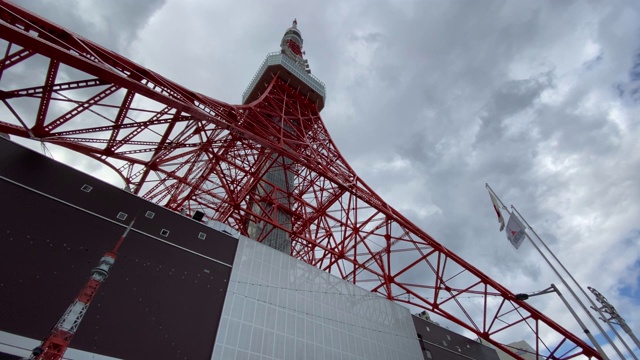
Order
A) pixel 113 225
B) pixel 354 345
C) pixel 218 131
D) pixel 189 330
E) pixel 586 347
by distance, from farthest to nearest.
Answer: pixel 218 131 < pixel 586 347 < pixel 354 345 < pixel 113 225 < pixel 189 330

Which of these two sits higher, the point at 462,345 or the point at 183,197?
the point at 183,197

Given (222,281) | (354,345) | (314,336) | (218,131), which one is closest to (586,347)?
(354,345)

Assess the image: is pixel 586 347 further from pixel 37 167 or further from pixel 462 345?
pixel 37 167

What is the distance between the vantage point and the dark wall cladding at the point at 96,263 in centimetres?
1041

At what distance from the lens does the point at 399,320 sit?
20.2m

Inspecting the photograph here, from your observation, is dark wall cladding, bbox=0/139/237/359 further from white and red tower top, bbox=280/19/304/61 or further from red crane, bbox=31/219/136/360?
white and red tower top, bbox=280/19/304/61

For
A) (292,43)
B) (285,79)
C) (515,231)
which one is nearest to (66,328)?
(515,231)

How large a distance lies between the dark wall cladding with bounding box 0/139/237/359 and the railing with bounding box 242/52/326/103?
1883 centimetres

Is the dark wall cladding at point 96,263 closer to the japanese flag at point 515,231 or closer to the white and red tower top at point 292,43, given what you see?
the japanese flag at point 515,231

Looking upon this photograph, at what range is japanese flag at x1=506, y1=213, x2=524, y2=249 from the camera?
14.6m

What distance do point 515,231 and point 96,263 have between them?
662 inches

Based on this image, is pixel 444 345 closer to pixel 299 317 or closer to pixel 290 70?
pixel 299 317

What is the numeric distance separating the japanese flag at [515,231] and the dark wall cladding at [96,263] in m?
12.7

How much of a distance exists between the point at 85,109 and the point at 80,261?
17.9ft
